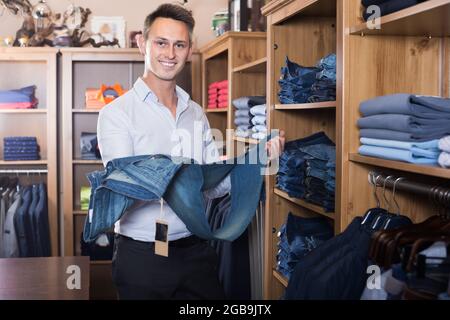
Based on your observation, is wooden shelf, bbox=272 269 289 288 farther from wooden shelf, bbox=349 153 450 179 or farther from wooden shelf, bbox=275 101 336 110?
wooden shelf, bbox=349 153 450 179

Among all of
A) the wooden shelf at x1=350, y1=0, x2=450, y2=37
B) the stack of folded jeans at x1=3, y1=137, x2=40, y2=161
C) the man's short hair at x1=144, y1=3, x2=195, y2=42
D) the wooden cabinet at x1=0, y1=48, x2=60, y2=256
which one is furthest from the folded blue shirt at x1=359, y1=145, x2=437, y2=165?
the stack of folded jeans at x1=3, y1=137, x2=40, y2=161

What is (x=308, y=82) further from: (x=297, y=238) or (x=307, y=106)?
(x=297, y=238)

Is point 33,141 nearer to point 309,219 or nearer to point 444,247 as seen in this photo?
point 309,219

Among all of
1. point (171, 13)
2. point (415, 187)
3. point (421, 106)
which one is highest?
point (171, 13)

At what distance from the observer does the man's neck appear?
2.44 metres

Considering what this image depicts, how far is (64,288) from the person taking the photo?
7.34ft

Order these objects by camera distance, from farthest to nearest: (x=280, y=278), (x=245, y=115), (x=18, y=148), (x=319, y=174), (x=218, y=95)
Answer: (x=18, y=148), (x=218, y=95), (x=245, y=115), (x=280, y=278), (x=319, y=174)

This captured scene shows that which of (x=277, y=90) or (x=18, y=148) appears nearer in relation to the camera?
(x=277, y=90)

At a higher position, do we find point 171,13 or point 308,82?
point 171,13

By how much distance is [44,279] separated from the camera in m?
2.37

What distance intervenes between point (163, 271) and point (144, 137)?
50 cm

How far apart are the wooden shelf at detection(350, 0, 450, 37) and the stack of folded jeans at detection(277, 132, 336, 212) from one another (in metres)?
0.52

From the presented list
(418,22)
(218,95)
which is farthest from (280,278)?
(218,95)
